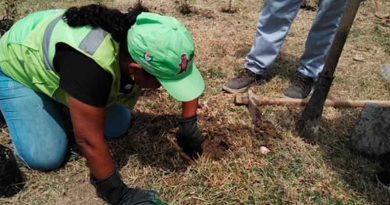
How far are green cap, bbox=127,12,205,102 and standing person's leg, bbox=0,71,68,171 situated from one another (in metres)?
0.92

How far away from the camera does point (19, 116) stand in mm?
2574

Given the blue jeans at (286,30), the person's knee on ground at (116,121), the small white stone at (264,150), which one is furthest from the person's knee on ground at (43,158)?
the blue jeans at (286,30)

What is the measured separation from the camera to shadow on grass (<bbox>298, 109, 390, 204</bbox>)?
8.38 feet

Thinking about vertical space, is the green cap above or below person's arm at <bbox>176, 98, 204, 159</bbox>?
above

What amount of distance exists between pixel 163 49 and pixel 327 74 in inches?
52.5

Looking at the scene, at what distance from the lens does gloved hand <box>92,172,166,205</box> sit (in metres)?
2.18

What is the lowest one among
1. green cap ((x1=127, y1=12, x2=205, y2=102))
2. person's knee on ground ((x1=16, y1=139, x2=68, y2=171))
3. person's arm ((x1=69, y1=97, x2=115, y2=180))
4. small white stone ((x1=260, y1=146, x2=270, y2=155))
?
small white stone ((x1=260, y1=146, x2=270, y2=155))

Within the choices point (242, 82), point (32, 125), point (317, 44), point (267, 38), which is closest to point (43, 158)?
point (32, 125)

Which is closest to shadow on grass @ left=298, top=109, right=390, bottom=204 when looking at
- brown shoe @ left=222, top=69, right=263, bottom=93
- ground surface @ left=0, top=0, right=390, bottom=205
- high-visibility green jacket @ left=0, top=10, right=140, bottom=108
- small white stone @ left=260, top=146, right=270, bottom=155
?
ground surface @ left=0, top=0, right=390, bottom=205

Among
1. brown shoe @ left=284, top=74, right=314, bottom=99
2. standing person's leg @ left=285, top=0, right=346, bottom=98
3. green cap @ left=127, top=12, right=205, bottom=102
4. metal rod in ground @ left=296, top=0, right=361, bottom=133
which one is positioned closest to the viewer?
green cap @ left=127, top=12, right=205, bottom=102

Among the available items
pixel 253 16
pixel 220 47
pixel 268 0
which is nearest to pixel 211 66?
pixel 220 47

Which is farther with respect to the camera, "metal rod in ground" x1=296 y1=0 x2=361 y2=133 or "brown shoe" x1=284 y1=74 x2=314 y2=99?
"brown shoe" x1=284 y1=74 x2=314 y2=99

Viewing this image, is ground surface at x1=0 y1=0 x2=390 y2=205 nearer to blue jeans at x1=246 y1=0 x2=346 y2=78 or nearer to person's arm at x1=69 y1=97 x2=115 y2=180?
blue jeans at x1=246 y1=0 x2=346 y2=78

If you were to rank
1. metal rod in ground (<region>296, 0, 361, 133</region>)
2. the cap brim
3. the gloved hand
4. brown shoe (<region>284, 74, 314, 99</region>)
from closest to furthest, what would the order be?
the cap brim → the gloved hand → metal rod in ground (<region>296, 0, 361, 133</region>) → brown shoe (<region>284, 74, 314, 99</region>)
